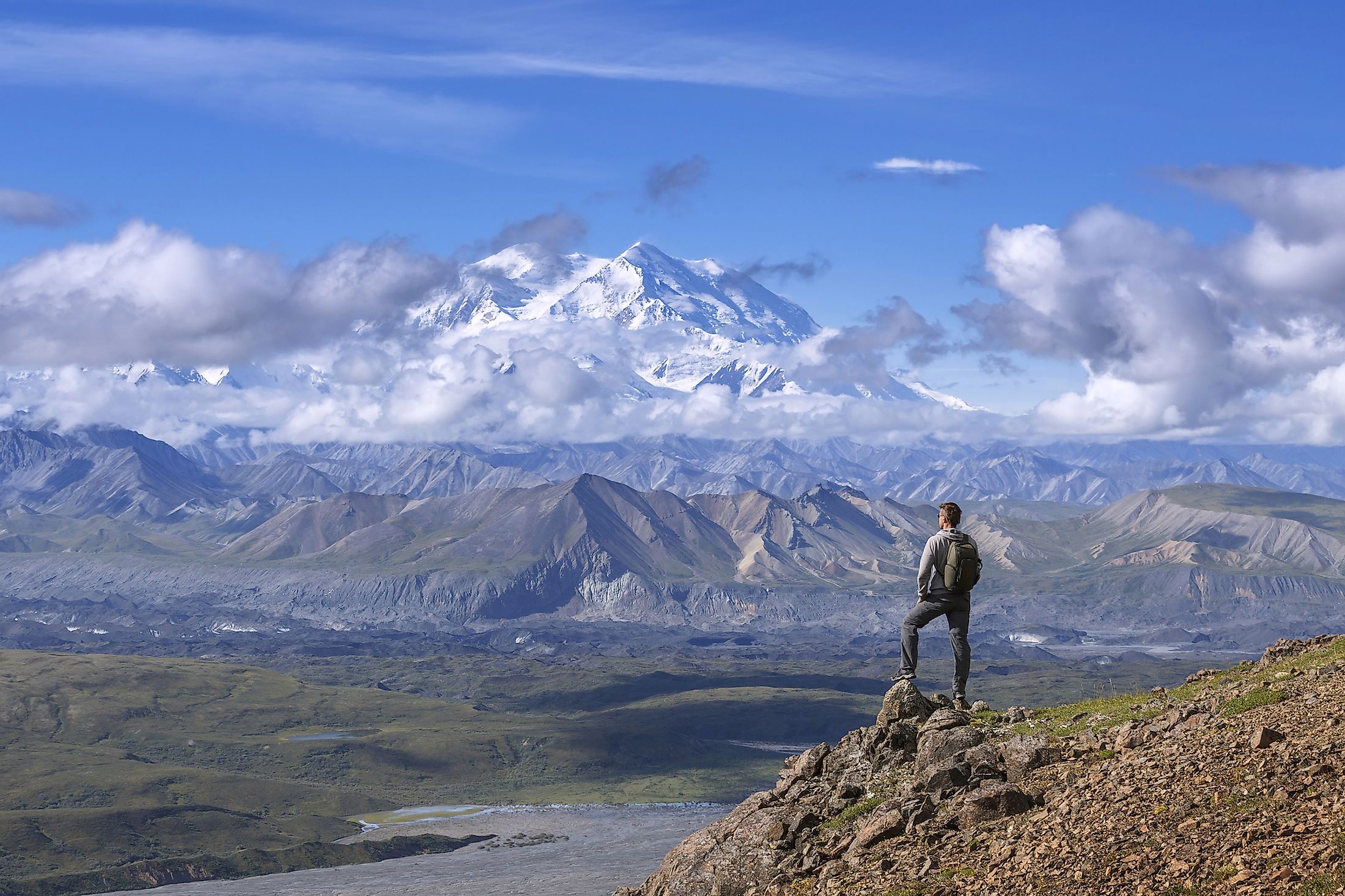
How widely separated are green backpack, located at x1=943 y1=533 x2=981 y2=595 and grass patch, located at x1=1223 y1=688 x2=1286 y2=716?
6.70m

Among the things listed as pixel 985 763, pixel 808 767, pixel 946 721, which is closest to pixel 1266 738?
pixel 985 763

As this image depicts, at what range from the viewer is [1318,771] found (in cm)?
2630

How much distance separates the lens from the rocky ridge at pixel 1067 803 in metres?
24.9

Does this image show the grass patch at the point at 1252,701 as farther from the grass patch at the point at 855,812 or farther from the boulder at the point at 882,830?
the grass patch at the point at 855,812

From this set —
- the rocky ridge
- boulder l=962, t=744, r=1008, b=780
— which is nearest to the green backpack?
the rocky ridge

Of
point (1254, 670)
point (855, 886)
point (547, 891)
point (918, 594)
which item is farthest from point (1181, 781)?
point (547, 891)

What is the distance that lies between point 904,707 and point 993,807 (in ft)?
22.2

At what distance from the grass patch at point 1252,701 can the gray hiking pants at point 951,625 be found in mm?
6319

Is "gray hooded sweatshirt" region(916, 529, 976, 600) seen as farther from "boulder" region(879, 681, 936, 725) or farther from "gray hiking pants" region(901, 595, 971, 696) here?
"boulder" region(879, 681, 936, 725)

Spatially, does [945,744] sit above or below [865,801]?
above

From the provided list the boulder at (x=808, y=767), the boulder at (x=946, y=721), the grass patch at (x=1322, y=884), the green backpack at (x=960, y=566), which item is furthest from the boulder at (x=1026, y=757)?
the grass patch at (x=1322, y=884)

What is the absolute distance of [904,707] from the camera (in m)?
36.7

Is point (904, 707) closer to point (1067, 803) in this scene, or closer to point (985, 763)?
point (985, 763)

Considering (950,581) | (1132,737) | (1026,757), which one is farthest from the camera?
(950,581)
